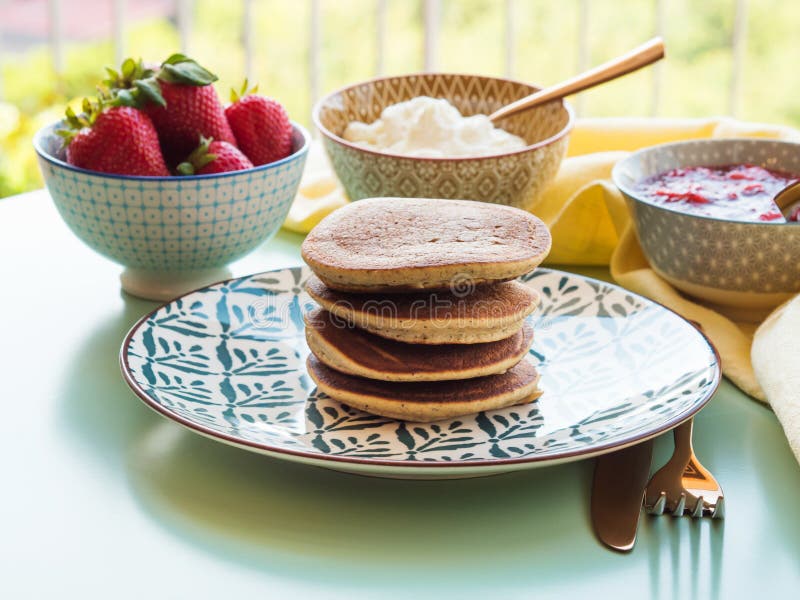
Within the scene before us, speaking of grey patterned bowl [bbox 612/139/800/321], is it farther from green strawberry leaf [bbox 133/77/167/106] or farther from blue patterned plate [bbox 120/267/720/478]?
green strawberry leaf [bbox 133/77/167/106]

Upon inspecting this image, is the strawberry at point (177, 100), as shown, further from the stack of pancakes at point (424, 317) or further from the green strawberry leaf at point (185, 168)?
the stack of pancakes at point (424, 317)

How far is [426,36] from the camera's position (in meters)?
A: 2.82

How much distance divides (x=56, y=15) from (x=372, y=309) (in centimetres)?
265

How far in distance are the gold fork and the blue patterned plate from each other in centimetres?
4

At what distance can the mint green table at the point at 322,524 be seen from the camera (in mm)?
749

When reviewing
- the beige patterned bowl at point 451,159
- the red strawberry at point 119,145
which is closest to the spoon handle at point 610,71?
the beige patterned bowl at point 451,159

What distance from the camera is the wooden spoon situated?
3.96 ft

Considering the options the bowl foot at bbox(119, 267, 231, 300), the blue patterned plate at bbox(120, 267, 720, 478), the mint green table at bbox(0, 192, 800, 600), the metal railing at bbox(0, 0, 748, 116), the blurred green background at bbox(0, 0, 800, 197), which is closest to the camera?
the mint green table at bbox(0, 192, 800, 600)

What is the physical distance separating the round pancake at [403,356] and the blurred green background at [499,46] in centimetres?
393

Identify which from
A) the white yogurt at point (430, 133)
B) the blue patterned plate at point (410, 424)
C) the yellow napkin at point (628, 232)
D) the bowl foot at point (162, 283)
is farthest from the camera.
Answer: the white yogurt at point (430, 133)

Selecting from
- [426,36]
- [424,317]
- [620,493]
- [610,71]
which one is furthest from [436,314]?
[426,36]

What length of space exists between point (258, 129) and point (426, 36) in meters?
1.66

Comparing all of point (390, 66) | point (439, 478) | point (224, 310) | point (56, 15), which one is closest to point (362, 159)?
point (224, 310)

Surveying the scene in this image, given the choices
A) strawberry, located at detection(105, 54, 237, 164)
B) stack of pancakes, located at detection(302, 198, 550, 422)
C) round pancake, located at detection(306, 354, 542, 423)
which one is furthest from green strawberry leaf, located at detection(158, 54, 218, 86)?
round pancake, located at detection(306, 354, 542, 423)
